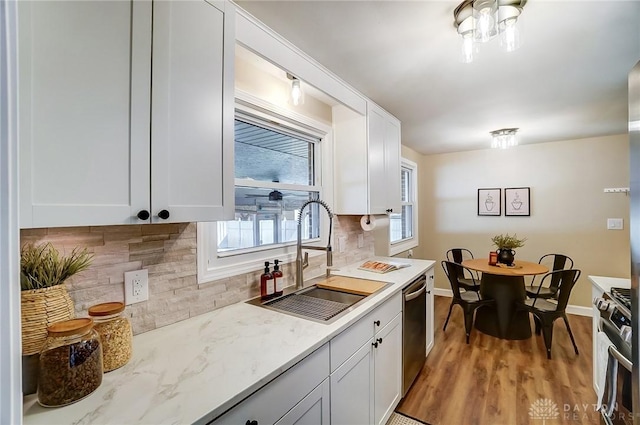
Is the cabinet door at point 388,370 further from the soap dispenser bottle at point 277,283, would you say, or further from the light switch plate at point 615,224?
the light switch plate at point 615,224

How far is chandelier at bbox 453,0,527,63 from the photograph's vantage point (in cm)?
126

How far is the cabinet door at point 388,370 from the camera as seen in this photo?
65.1 inches

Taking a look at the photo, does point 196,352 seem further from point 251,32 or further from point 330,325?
point 251,32

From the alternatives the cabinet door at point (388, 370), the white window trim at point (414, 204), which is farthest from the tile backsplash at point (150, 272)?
the white window trim at point (414, 204)

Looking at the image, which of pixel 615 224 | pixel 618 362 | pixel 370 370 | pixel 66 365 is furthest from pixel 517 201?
pixel 66 365

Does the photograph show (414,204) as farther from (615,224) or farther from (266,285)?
(266,285)

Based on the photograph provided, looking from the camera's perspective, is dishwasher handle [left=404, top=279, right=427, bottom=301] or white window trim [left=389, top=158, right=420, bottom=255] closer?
dishwasher handle [left=404, top=279, right=427, bottom=301]

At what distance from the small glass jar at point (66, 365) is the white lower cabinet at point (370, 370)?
84cm

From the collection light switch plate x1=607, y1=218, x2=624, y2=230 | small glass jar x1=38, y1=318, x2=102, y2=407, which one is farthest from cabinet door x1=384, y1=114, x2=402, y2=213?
light switch plate x1=607, y1=218, x2=624, y2=230

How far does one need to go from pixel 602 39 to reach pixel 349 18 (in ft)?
4.61

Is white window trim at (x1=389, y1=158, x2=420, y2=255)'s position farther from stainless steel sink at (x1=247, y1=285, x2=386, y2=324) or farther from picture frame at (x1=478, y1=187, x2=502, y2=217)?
stainless steel sink at (x1=247, y1=285, x2=386, y2=324)

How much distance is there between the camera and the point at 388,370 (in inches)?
70.5

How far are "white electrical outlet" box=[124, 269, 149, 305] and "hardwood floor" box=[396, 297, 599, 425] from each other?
1872 mm

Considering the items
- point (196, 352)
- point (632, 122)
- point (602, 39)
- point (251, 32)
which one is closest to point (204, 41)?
point (251, 32)
